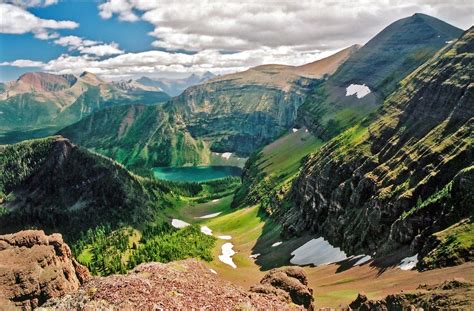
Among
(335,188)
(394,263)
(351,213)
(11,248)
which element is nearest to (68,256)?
(11,248)

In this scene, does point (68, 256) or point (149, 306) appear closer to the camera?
point (149, 306)

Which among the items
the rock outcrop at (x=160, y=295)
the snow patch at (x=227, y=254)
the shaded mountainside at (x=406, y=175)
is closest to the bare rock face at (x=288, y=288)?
the rock outcrop at (x=160, y=295)

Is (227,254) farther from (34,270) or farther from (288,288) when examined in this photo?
(288,288)

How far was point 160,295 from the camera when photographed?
40062 millimetres

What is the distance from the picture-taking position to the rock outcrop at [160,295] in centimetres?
3847

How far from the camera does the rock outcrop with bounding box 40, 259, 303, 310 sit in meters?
38.5

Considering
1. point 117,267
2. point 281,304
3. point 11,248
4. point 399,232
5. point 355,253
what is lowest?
point 117,267

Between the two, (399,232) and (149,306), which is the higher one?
(149,306)

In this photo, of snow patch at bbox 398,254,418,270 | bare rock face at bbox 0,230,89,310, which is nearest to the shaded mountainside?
snow patch at bbox 398,254,418,270

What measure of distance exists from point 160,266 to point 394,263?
59128 mm

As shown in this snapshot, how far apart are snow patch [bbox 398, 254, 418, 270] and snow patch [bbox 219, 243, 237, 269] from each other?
65882mm

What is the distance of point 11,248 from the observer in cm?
6625

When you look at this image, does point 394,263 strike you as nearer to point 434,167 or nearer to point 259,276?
point 434,167

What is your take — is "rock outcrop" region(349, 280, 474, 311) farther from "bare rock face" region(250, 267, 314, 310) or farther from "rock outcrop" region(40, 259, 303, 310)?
"rock outcrop" region(40, 259, 303, 310)
